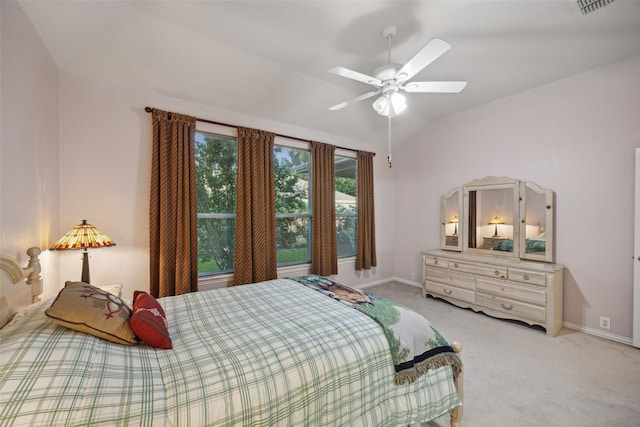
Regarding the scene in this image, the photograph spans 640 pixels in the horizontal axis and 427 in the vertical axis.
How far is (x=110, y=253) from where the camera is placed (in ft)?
8.04

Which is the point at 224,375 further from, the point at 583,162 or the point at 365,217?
the point at 583,162

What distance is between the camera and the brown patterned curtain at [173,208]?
254 centimetres

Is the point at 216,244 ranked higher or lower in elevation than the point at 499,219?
lower

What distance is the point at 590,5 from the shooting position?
180 centimetres

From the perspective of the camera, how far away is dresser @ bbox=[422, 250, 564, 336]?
2.68 metres

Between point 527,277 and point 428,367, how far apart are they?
2.14 metres

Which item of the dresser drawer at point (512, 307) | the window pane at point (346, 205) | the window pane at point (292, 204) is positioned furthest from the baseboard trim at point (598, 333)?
the window pane at point (292, 204)

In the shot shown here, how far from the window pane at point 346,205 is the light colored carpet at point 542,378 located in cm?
179

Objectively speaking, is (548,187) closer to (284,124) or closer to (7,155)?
(284,124)

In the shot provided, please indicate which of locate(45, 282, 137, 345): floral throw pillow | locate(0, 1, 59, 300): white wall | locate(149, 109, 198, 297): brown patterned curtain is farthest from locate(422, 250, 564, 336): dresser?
locate(0, 1, 59, 300): white wall

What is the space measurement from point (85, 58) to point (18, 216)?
154 centimetres

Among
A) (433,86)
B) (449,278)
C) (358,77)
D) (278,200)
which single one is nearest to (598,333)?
(449,278)

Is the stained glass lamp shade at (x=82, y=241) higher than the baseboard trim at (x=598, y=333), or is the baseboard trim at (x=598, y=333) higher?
the stained glass lamp shade at (x=82, y=241)

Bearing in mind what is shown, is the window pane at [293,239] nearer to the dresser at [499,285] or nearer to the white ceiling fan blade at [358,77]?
the dresser at [499,285]
